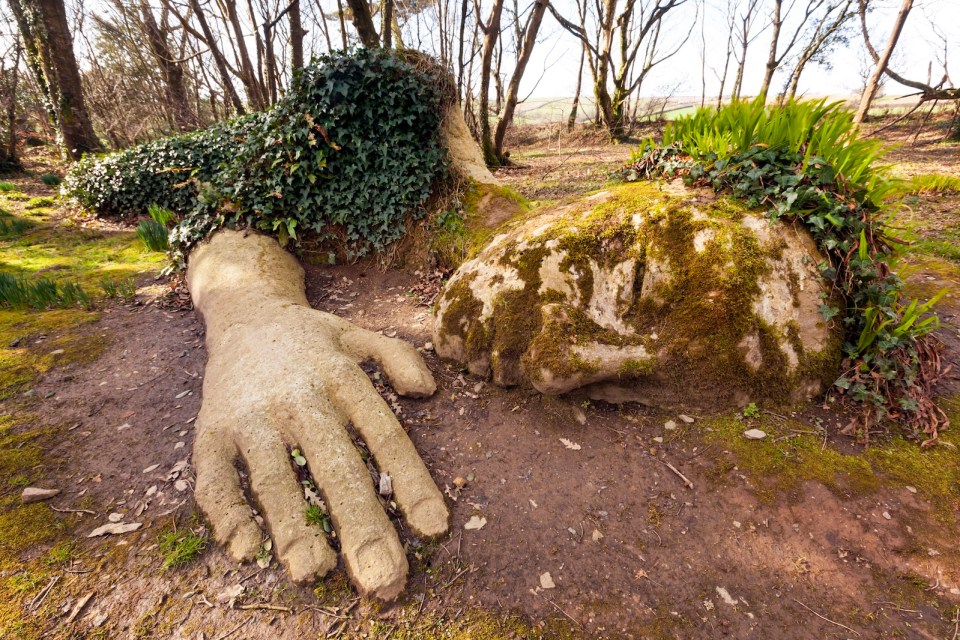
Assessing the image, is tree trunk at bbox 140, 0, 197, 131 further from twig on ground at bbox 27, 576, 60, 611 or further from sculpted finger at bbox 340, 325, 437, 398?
twig on ground at bbox 27, 576, 60, 611

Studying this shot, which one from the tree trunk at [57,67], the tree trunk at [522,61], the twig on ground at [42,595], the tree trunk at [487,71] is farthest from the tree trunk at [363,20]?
the tree trunk at [57,67]

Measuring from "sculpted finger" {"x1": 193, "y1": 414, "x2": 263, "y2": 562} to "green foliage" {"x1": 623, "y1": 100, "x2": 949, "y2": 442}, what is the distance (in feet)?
11.1

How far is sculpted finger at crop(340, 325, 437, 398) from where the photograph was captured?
286 centimetres

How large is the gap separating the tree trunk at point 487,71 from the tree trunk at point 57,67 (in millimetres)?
9180

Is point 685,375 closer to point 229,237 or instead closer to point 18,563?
point 18,563

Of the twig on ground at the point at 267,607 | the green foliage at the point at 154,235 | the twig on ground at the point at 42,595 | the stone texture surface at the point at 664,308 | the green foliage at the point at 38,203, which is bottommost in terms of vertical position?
the twig on ground at the point at 267,607

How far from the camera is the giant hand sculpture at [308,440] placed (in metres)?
1.95

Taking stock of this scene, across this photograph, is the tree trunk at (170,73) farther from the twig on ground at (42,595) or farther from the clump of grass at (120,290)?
the twig on ground at (42,595)

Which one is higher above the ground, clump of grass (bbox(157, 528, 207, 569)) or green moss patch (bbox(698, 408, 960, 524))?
green moss patch (bbox(698, 408, 960, 524))

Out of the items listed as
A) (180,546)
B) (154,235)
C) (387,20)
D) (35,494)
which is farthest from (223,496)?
(387,20)

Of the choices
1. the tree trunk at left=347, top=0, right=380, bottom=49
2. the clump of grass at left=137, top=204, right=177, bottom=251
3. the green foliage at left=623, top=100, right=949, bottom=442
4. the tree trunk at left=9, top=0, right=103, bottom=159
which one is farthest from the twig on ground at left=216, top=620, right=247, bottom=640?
the tree trunk at left=9, top=0, right=103, bottom=159

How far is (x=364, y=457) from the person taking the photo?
2369 mm

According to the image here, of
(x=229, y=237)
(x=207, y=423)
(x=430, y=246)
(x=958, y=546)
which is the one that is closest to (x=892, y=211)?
(x=958, y=546)

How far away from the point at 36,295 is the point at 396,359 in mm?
3996
